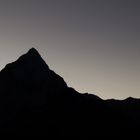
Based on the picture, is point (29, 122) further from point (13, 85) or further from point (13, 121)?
point (13, 85)

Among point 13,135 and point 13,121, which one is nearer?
point 13,135

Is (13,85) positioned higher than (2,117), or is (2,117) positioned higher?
(13,85)

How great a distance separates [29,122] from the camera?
18175cm

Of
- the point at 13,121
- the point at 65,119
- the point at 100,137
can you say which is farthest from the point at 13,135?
the point at 100,137

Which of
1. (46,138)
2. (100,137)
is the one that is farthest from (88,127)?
(46,138)

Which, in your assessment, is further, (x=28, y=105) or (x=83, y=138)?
(x=28, y=105)

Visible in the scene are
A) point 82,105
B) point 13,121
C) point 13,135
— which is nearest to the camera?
point 13,135

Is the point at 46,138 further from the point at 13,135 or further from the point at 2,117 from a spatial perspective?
the point at 2,117

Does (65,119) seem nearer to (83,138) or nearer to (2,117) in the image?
(83,138)

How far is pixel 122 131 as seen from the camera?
186m

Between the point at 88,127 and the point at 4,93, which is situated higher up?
the point at 4,93

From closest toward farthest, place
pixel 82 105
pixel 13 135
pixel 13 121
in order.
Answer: pixel 13 135
pixel 13 121
pixel 82 105

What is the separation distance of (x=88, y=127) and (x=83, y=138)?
11010 mm

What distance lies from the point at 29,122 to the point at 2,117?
45.2ft
